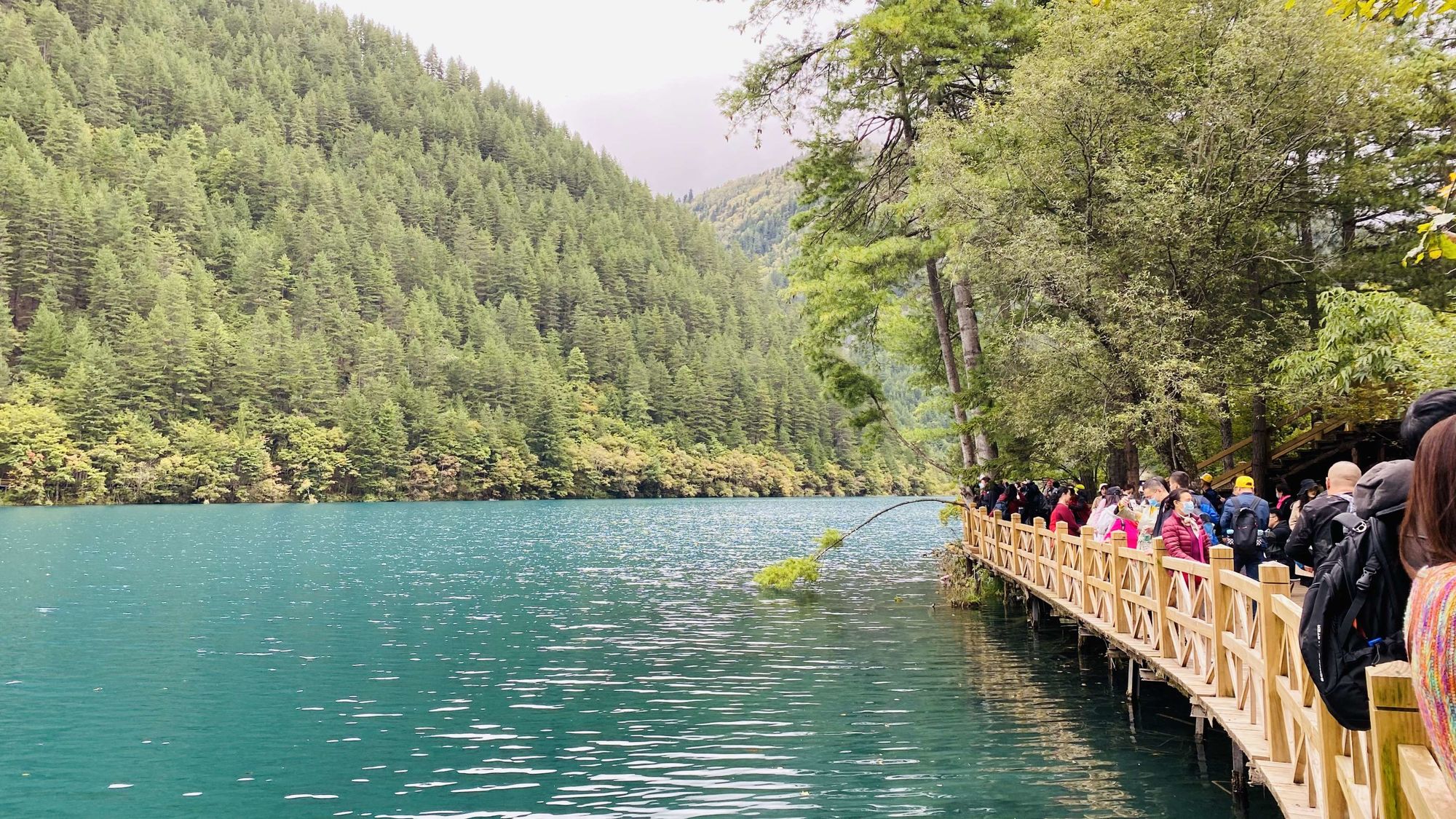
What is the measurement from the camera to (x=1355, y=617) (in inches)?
153

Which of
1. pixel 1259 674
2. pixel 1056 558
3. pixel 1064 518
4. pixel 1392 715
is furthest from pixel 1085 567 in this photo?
pixel 1392 715

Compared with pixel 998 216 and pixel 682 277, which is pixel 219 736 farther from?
pixel 682 277

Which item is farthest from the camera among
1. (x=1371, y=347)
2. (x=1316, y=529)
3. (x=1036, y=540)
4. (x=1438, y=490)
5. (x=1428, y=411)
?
(x=1036, y=540)

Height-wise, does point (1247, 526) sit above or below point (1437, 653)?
below

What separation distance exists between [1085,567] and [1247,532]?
12.1ft

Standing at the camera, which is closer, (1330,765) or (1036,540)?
(1330,765)

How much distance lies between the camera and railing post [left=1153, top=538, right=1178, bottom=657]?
11.4m

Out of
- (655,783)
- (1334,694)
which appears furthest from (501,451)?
(1334,694)

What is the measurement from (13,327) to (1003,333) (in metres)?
103

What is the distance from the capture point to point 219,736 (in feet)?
43.1

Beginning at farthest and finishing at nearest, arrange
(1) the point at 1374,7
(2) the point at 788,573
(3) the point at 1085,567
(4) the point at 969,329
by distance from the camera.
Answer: (2) the point at 788,573 < (4) the point at 969,329 < (3) the point at 1085,567 < (1) the point at 1374,7

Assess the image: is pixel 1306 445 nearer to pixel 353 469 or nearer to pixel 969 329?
pixel 969 329

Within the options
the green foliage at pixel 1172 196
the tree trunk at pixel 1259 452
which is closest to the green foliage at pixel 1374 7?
the green foliage at pixel 1172 196

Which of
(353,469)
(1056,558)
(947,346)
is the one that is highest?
(353,469)
